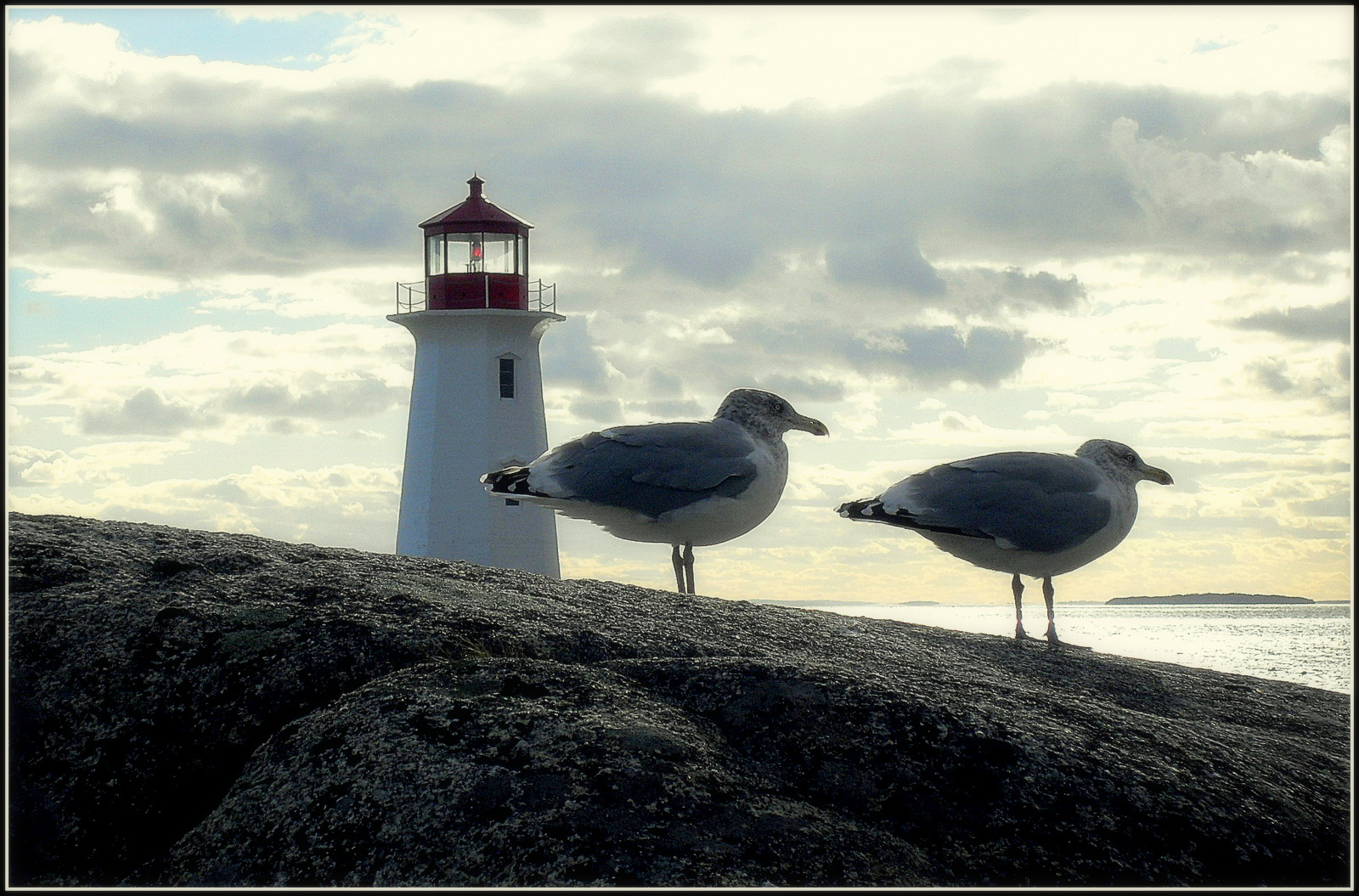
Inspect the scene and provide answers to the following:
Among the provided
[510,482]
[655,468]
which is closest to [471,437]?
[510,482]

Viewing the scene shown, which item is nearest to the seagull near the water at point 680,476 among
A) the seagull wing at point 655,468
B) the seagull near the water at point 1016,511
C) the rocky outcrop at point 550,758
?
the seagull wing at point 655,468

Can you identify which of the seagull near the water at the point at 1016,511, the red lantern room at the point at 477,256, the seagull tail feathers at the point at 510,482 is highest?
the red lantern room at the point at 477,256

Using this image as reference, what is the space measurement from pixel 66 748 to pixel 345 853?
1.31 metres

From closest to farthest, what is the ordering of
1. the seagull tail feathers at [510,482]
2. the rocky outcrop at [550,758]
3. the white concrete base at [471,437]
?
the rocky outcrop at [550,758], the seagull tail feathers at [510,482], the white concrete base at [471,437]

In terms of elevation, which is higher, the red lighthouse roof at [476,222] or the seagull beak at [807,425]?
the red lighthouse roof at [476,222]

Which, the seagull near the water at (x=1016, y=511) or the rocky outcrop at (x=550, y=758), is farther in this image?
the seagull near the water at (x=1016, y=511)

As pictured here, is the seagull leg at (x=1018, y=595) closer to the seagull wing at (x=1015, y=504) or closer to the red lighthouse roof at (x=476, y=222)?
the seagull wing at (x=1015, y=504)

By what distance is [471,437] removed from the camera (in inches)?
1005

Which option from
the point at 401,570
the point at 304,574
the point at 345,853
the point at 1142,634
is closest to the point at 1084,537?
the point at 401,570

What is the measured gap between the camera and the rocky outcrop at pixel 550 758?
12.9ft

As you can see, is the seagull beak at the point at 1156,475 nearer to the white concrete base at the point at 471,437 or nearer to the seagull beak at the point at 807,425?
the seagull beak at the point at 807,425

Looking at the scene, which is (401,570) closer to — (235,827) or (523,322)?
(235,827)

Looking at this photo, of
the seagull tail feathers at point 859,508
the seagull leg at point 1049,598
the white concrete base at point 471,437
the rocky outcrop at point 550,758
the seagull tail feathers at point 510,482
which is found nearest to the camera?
the rocky outcrop at point 550,758

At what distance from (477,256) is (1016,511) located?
19.1 m
